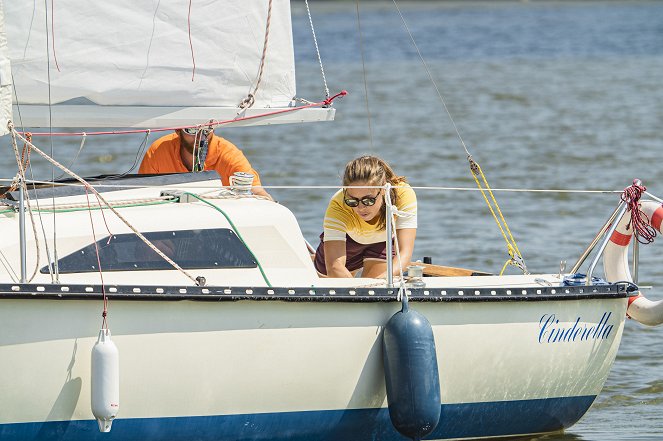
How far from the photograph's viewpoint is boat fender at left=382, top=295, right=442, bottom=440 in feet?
24.0

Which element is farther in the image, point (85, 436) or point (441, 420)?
point (441, 420)

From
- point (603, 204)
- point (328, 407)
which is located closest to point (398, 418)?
point (328, 407)

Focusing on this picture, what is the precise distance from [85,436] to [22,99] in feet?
7.70

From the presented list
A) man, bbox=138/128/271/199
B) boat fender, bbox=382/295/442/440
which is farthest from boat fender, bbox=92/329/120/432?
man, bbox=138/128/271/199

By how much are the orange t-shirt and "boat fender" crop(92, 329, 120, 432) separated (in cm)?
272

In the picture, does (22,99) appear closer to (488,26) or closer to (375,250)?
(375,250)

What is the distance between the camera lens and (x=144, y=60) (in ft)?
28.1

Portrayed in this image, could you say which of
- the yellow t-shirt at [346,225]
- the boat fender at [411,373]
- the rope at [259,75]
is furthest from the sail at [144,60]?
the boat fender at [411,373]

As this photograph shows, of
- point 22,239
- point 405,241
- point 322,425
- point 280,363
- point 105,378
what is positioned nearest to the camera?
point 105,378

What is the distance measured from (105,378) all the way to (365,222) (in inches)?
84.9

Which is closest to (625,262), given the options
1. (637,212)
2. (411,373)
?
(637,212)

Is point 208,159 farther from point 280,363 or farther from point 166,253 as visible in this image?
point 280,363

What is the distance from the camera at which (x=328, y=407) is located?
24.7ft

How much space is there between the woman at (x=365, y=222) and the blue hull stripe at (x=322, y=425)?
897 mm
